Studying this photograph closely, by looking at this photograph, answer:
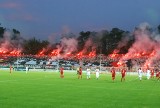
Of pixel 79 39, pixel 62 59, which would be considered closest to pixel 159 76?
pixel 62 59

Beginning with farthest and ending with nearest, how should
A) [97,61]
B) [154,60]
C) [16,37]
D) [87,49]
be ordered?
[16,37] < [87,49] < [97,61] < [154,60]

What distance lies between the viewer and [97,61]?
124 meters

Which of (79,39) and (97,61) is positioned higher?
(79,39)

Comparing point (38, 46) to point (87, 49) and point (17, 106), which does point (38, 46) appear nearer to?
point (87, 49)

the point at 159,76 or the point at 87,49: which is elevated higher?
the point at 87,49

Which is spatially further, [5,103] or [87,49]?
[87,49]

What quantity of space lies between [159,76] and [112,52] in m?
78.8

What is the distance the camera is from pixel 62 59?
131875 millimetres

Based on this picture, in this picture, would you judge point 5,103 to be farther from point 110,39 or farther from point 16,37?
point 16,37

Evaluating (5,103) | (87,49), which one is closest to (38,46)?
(87,49)

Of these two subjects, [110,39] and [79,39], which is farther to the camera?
[79,39]

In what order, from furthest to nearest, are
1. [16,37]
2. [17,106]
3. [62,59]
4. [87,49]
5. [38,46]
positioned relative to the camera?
[16,37] < [38,46] < [87,49] < [62,59] < [17,106]

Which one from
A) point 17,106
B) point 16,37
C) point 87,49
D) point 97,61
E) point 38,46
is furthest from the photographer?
point 16,37

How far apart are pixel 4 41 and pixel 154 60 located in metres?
75.5
